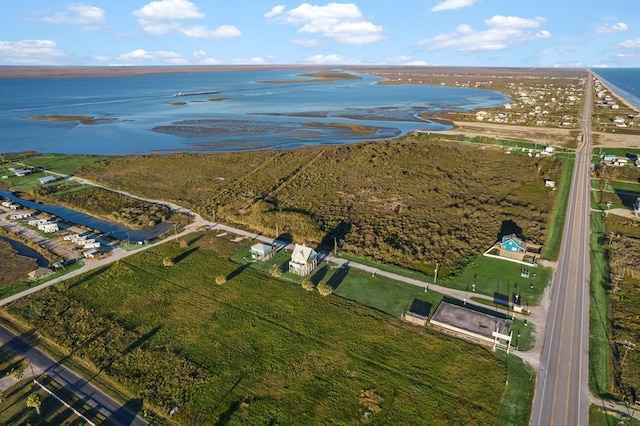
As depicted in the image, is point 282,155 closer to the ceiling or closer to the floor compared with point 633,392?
closer to the ceiling

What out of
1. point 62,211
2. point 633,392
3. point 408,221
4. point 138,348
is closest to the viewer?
point 633,392

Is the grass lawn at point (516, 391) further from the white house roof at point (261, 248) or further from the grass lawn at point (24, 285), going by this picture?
the grass lawn at point (24, 285)

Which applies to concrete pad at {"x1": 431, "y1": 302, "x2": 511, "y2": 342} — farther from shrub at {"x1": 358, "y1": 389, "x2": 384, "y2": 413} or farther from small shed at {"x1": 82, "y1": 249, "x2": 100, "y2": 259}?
small shed at {"x1": 82, "y1": 249, "x2": 100, "y2": 259}

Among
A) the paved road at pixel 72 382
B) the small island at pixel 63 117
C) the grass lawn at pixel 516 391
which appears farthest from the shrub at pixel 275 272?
the small island at pixel 63 117

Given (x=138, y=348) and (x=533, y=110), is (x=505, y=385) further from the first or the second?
(x=533, y=110)

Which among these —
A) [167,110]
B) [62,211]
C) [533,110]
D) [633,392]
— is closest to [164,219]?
[62,211]

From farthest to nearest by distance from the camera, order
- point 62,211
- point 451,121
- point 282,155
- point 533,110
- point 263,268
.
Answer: point 533,110
point 451,121
point 282,155
point 62,211
point 263,268

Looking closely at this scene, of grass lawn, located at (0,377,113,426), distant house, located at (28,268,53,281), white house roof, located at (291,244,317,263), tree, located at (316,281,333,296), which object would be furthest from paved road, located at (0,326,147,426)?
white house roof, located at (291,244,317,263)
